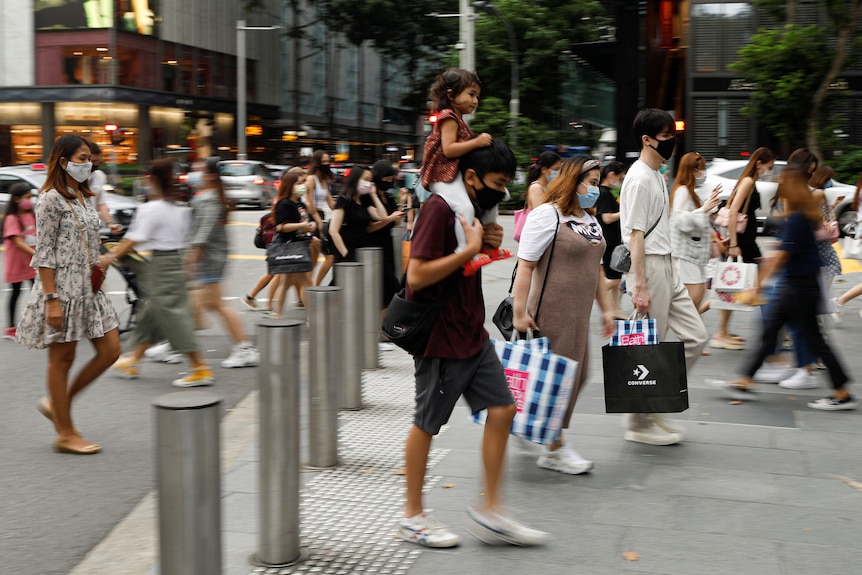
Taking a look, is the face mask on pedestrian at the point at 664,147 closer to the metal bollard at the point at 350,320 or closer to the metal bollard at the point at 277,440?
the metal bollard at the point at 350,320

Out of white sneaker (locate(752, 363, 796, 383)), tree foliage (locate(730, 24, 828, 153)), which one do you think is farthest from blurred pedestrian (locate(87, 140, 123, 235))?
tree foliage (locate(730, 24, 828, 153))

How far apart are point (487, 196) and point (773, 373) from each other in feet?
15.1

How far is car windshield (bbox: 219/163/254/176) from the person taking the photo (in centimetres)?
3253

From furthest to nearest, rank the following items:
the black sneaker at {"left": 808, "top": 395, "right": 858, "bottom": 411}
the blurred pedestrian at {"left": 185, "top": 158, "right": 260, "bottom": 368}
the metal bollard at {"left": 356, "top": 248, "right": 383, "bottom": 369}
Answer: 1. the metal bollard at {"left": 356, "top": 248, "right": 383, "bottom": 369}
2. the blurred pedestrian at {"left": 185, "top": 158, "right": 260, "bottom": 368}
3. the black sneaker at {"left": 808, "top": 395, "right": 858, "bottom": 411}

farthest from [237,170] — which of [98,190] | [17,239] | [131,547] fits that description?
[131,547]

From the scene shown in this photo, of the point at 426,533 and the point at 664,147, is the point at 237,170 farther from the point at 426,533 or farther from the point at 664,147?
the point at 426,533

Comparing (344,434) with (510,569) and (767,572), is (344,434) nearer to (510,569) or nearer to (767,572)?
(510,569)

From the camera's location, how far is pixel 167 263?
24.8 ft

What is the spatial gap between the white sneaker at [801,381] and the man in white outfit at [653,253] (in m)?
1.91

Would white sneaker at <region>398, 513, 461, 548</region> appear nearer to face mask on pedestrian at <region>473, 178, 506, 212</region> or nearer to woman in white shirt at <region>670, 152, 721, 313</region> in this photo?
face mask on pedestrian at <region>473, 178, 506, 212</region>

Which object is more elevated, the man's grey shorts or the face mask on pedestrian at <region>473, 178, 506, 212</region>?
the face mask on pedestrian at <region>473, 178, 506, 212</region>

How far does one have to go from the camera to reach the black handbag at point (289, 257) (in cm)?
944

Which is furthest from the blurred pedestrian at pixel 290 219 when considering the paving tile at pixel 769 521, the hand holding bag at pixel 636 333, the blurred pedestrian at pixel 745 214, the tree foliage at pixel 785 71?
the tree foliage at pixel 785 71

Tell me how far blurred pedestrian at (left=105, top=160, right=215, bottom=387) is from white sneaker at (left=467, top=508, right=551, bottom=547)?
386 cm
